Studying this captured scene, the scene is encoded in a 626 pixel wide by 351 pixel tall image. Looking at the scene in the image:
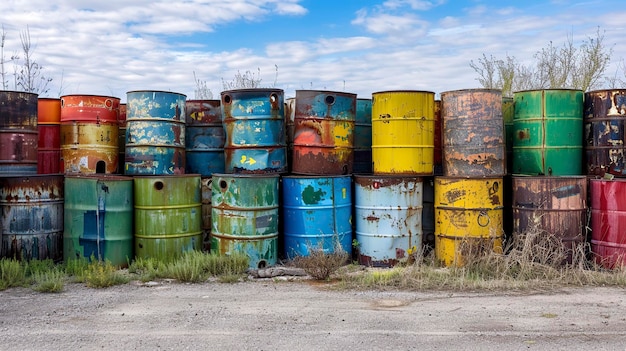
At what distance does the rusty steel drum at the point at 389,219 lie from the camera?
7520 mm

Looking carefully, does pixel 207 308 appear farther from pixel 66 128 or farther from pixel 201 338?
pixel 66 128

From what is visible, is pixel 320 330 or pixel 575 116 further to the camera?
pixel 575 116

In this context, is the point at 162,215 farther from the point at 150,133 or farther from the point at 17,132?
the point at 17,132

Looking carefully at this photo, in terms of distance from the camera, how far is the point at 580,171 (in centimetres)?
800

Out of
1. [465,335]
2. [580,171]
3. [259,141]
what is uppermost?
[259,141]

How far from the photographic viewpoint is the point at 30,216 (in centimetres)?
725

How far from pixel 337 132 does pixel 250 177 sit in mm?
1479

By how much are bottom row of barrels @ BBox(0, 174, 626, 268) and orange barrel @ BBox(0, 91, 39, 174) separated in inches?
19.2

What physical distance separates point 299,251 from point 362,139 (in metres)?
2.34

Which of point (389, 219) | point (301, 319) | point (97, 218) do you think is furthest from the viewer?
point (389, 219)

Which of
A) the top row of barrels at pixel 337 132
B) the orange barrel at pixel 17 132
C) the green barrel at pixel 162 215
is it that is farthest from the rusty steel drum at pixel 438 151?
the orange barrel at pixel 17 132

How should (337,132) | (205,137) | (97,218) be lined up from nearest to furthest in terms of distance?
(97,218) < (337,132) < (205,137)

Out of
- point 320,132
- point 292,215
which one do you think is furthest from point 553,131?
point 292,215

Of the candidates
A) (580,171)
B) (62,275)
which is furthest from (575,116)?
(62,275)
